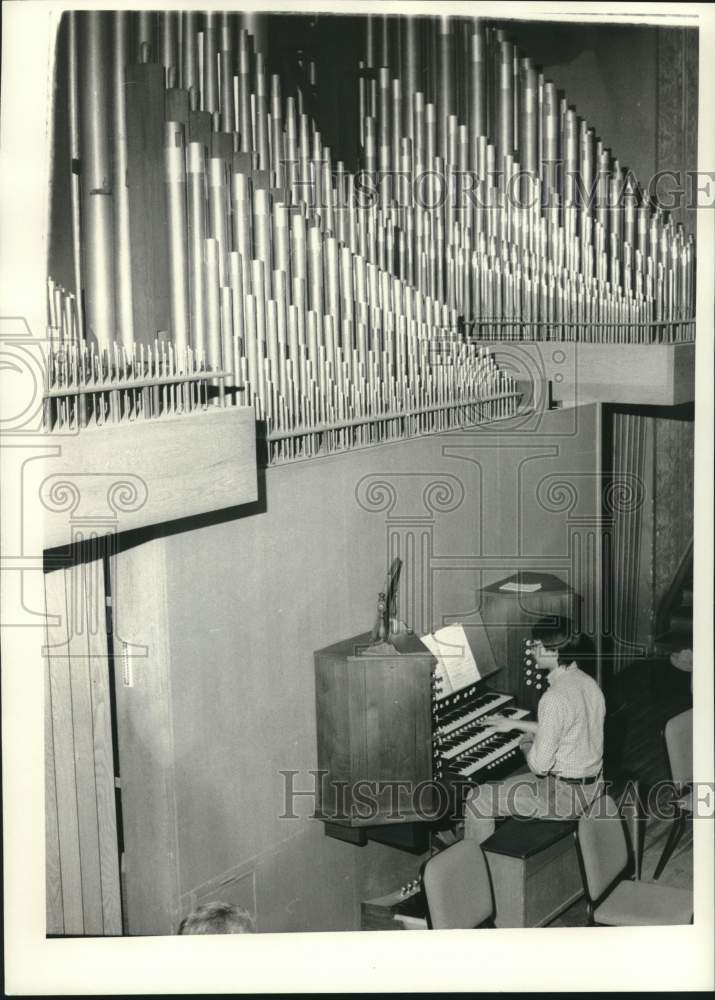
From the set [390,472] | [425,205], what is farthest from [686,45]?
[390,472]

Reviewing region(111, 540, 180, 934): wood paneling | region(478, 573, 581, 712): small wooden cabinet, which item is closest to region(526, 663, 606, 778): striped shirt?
region(478, 573, 581, 712): small wooden cabinet

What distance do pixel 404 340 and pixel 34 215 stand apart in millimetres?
1827

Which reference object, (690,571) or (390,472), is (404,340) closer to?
(390,472)

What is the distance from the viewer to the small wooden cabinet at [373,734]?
5.05m

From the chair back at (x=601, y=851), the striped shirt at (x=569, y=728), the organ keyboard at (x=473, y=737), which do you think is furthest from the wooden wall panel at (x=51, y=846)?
the striped shirt at (x=569, y=728)

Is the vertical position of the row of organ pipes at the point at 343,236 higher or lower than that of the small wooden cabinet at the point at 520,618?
higher

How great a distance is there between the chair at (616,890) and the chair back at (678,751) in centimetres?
67

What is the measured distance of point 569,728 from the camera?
5.54 metres

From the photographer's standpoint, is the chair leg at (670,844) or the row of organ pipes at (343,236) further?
the chair leg at (670,844)

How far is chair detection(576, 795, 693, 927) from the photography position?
4875mm

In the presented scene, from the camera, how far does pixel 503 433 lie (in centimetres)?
614

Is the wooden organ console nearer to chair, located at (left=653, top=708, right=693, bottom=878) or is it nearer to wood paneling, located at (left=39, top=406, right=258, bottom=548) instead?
wood paneling, located at (left=39, top=406, right=258, bottom=548)

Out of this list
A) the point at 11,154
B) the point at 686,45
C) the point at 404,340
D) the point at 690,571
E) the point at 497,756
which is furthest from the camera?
the point at 690,571

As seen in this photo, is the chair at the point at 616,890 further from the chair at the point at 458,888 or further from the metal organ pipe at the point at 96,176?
the metal organ pipe at the point at 96,176
